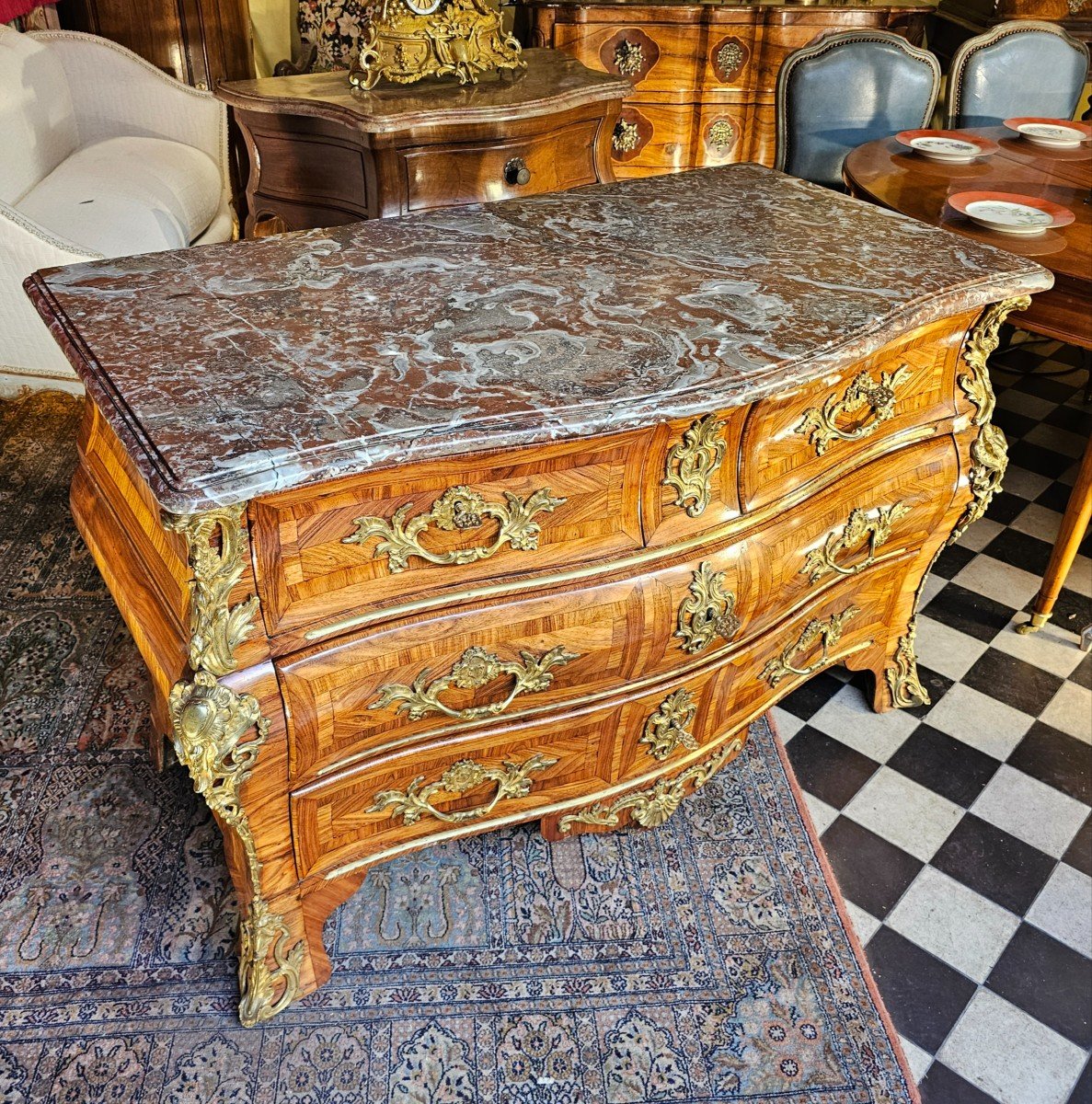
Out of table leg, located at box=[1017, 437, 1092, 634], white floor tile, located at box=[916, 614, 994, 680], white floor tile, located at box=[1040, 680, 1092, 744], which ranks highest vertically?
table leg, located at box=[1017, 437, 1092, 634]

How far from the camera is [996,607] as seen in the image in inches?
96.9

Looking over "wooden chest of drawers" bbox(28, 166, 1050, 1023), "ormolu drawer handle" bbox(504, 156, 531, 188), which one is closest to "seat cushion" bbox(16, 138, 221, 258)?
"ormolu drawer handle" bbox(504, 156, 531, 188)

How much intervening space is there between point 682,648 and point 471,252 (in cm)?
71

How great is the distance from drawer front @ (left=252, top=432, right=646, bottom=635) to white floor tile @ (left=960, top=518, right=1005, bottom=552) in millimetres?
1647

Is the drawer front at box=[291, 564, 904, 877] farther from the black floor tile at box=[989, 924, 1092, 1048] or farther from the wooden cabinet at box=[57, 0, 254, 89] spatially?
the wooden cabinet at box=[57, 0, 254, 89]

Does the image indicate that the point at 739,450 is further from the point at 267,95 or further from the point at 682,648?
the point at 267,95

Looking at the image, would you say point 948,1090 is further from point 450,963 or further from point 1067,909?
point 450,963

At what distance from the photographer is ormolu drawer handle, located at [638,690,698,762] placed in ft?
5.21

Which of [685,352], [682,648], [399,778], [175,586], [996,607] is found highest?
[685,352]

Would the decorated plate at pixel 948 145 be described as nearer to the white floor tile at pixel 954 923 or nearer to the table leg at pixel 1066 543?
the table leg at pixel 1066 543

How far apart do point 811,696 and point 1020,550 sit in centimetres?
91

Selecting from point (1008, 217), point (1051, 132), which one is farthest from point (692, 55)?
point (1008, 217)

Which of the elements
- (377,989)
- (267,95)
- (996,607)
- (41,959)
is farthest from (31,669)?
(996,607)

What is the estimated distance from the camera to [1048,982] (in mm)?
1628
